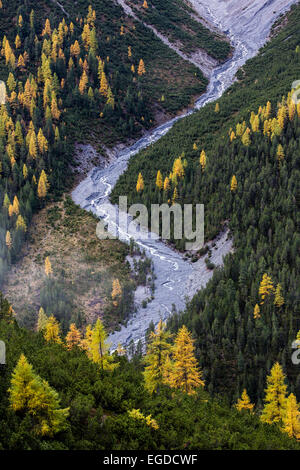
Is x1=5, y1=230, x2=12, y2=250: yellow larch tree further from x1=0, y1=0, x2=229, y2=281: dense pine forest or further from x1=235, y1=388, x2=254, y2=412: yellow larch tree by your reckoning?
x1=235, y1=388, x2=254, y2=412: yellow larch tree

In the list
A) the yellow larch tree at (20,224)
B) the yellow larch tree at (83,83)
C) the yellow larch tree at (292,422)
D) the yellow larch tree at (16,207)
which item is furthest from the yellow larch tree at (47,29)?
the yellow larch tree at (292,422)

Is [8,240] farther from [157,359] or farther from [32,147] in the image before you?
[157,359]

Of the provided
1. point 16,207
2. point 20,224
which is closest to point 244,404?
point 20,224

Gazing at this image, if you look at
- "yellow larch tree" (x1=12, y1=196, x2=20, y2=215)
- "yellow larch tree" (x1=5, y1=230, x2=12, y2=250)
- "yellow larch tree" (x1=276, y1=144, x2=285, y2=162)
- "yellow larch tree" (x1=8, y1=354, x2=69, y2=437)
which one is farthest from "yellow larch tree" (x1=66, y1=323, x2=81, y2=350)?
"yellow larch tree" (x1=276, y1=144, x2=285, y2=162)

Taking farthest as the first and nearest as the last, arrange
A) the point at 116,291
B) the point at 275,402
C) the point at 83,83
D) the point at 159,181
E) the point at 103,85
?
the point at 103,85, the point at 83,83, the point at 159,181, the point at 116,291, the point at 275,402

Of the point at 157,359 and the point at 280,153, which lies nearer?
the point at 157,359

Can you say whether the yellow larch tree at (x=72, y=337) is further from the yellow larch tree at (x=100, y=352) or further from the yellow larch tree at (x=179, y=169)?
the yellow larch tree at (x=179, y=169)

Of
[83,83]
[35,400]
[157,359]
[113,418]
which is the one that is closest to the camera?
[35,400]
